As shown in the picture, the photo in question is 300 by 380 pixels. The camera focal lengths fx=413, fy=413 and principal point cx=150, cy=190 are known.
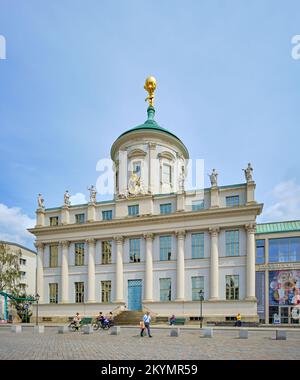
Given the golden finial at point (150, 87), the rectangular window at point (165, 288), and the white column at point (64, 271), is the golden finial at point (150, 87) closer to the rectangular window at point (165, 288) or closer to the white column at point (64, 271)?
the white column at point (64, 271)

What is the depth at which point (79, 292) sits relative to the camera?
4984 centimetres

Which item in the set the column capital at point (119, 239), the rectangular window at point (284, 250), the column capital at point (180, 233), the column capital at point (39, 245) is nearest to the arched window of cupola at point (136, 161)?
the column capital at point (119, 239)

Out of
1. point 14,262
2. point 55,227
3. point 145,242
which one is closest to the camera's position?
point 145,242

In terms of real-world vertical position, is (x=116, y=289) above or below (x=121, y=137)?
below

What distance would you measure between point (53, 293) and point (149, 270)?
1363cm

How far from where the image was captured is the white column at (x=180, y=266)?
44.4 m

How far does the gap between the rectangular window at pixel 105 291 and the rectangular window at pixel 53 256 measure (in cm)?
729

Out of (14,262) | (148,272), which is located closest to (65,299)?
(148,272)

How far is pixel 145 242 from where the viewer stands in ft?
155

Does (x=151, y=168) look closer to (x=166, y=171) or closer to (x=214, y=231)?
(x=166, y=171)

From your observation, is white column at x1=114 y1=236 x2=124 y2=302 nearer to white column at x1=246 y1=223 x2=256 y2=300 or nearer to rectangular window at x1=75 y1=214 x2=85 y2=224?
rectangular window at x1=75 y1=214 x2=85 y2=224

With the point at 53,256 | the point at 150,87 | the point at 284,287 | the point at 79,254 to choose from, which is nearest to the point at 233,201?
the point at 284,287

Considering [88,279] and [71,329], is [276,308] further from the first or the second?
[71,329]
